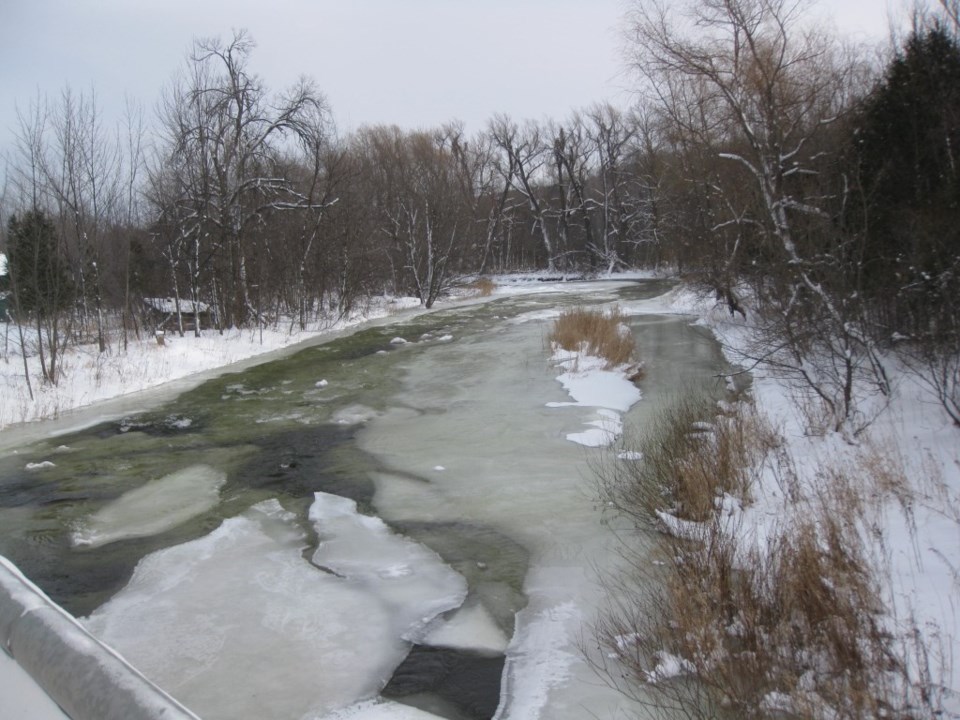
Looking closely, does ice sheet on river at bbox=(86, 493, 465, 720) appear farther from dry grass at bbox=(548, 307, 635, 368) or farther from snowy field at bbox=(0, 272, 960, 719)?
dry grass at bbox=(548, 307, 635, 368)

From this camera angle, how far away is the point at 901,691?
3.26 m

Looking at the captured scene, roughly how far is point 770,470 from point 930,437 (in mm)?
1533

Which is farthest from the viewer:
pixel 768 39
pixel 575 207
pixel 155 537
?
pixel 575 207

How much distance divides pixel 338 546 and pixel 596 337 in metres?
9.39

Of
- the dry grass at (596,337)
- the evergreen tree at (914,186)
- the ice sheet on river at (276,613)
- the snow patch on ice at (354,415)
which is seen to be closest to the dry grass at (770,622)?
the ice sheet on river at (276,613)

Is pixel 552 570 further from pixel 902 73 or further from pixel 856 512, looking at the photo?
pixel 902 73

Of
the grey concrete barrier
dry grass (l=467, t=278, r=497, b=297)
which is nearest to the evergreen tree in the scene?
the grey concrete barrier

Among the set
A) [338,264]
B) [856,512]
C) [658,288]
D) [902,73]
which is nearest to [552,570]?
[856,512]

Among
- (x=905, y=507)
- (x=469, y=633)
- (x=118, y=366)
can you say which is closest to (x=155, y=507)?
(x=469, y=633)

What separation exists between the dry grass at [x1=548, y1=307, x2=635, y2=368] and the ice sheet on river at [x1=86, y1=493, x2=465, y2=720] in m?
7.87

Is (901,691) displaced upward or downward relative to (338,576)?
upward

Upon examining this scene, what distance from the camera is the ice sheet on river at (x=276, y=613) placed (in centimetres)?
409

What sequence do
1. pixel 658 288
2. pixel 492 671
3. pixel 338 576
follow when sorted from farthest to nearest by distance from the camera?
1. pixel 658 288
2. pixel 338 576
3. pixel 492 671

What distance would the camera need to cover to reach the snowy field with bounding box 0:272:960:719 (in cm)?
373
